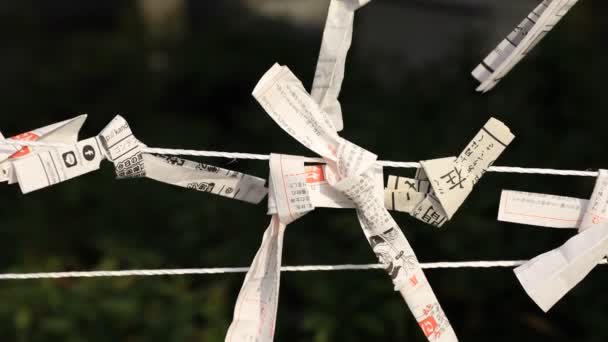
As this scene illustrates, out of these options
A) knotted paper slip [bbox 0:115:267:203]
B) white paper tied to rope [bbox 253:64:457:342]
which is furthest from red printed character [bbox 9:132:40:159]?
white paper tied to rope [bbox 253:64:457:342]

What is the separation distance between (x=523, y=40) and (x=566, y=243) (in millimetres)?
201

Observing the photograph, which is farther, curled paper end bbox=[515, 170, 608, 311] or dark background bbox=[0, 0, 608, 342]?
dark background bbox=[0, 0, 608, 342]

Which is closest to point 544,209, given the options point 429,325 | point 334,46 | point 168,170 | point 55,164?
point 429,325

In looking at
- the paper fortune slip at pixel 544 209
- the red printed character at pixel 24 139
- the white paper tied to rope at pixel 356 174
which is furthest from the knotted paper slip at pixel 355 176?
the red printed character at pixel 24 139

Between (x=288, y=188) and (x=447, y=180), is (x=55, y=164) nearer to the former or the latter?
(x=288, y=188)

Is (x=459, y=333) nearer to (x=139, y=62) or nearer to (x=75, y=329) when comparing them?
(x=75, y=329)

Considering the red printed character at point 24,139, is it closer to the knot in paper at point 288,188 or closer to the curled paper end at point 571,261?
the knot in paper at point 288,188

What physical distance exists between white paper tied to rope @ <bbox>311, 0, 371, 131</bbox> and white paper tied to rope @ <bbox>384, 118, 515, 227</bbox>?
109mm

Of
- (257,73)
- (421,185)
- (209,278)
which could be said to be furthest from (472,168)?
(257,73)

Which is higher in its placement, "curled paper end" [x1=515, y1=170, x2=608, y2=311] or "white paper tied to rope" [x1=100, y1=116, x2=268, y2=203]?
"white paper tied to rope" [x1=100, y1=116, x2=268, y2=203]

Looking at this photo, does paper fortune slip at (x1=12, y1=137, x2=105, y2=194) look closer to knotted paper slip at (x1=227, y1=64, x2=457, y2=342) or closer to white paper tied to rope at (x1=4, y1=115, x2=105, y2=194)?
white paper tied to rope at (x1=4, y1=115, x2=105, y2=194)

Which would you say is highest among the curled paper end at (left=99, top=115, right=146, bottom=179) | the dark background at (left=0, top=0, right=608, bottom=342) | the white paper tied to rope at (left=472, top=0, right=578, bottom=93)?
the white paper tied to rope at (left=472, top=0, right=578, bottom=93)

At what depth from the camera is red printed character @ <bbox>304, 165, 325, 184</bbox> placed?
695mm

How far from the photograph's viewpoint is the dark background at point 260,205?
1.45 metres
